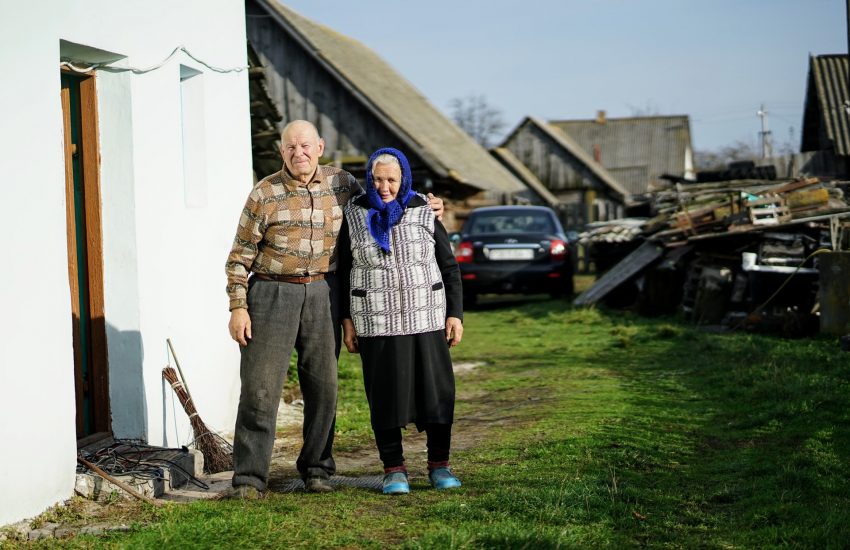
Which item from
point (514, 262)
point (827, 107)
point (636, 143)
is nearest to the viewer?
point (514, 262)

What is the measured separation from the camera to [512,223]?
18.1 meters

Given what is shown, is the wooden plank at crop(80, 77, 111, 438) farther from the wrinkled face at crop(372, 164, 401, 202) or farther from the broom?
the wrinkled face at crop(372, 164, 401, 202)

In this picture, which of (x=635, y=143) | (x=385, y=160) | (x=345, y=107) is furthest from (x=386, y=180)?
(x=635, y=143)

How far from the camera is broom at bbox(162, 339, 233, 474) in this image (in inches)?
262

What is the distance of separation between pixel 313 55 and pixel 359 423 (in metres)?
16.0

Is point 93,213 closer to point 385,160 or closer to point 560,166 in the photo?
point 385,160

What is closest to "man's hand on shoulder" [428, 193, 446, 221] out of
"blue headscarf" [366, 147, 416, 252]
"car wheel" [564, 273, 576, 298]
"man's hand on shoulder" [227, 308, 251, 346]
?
"blue headscarf" [366, 147, 416, 252]

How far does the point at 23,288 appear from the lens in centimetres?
505

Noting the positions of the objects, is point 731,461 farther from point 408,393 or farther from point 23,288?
point 23,288

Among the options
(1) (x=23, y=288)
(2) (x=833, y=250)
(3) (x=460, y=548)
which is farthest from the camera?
(2) (x=833, y=250)

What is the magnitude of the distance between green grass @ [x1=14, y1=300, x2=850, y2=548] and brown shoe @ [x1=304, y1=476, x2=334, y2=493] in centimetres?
9

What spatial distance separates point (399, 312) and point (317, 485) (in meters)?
0.98

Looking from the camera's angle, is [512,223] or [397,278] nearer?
[397,278]

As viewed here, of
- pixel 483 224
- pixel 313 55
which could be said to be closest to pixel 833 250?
pixel 483 224
